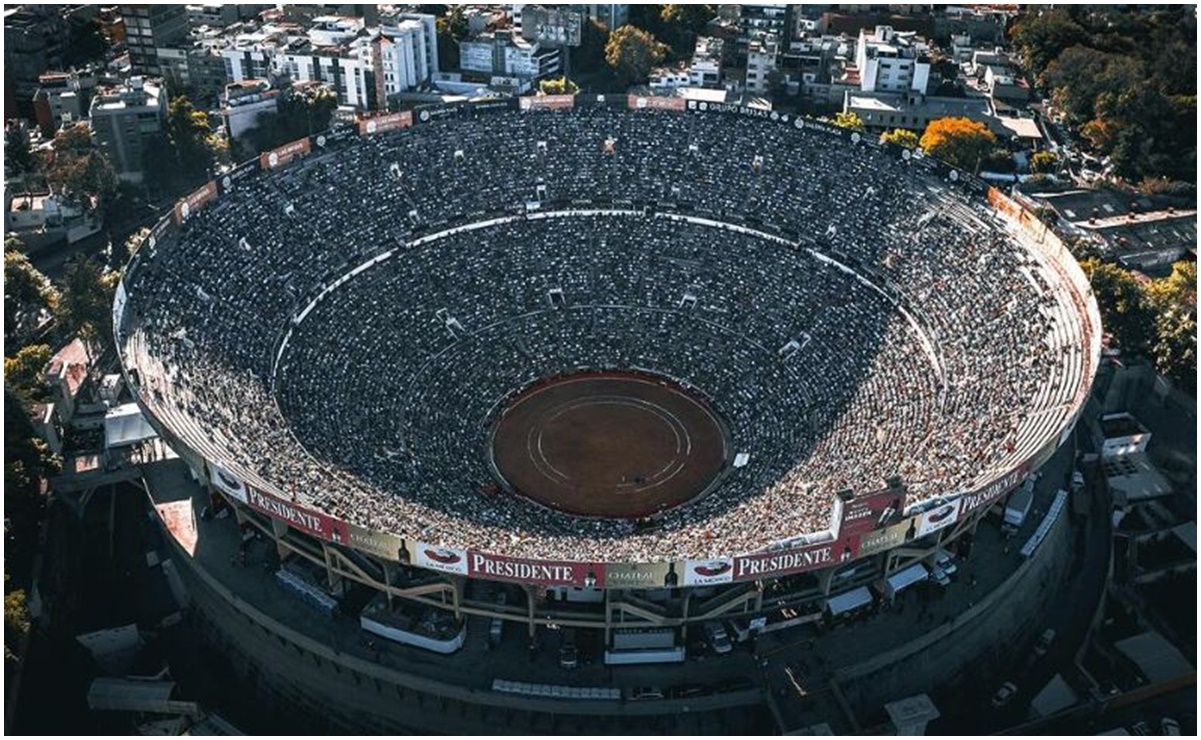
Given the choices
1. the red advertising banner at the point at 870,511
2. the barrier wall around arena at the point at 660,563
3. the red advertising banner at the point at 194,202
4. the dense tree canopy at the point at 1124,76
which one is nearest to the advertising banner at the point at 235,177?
the red advertising banner at the point at 194,202

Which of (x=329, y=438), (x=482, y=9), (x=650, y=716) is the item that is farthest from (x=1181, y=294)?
(x=482, y=9)

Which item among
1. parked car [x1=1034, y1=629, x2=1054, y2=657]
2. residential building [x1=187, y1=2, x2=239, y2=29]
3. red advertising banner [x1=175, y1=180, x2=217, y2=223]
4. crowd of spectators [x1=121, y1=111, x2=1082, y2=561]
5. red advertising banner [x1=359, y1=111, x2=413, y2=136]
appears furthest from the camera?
residential building [x1=187, y1=2, x2=239, y2=29]

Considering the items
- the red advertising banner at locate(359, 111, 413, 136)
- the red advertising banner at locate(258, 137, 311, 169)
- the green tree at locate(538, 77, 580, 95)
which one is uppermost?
the red advertising banner at locate(359, 111, 413, 136)

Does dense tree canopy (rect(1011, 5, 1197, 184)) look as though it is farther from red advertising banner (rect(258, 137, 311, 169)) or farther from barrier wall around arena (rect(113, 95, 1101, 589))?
red advertising banner (rect(258, 137, 311, 169))

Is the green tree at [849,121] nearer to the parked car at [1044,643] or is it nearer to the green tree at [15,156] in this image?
the parked car at [1044,643]

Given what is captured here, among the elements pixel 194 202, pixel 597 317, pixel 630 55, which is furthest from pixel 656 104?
pixel 630 55

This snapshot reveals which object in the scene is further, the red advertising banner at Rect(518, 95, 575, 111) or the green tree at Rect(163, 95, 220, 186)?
the green tree at Rect(163, 95, 220, 186)

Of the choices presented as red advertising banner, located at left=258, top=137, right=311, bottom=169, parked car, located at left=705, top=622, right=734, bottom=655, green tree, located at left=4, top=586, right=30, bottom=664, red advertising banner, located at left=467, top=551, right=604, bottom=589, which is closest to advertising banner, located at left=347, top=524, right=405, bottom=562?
red advertising banner, located at left=467, top=551, right=604, bottom=589
